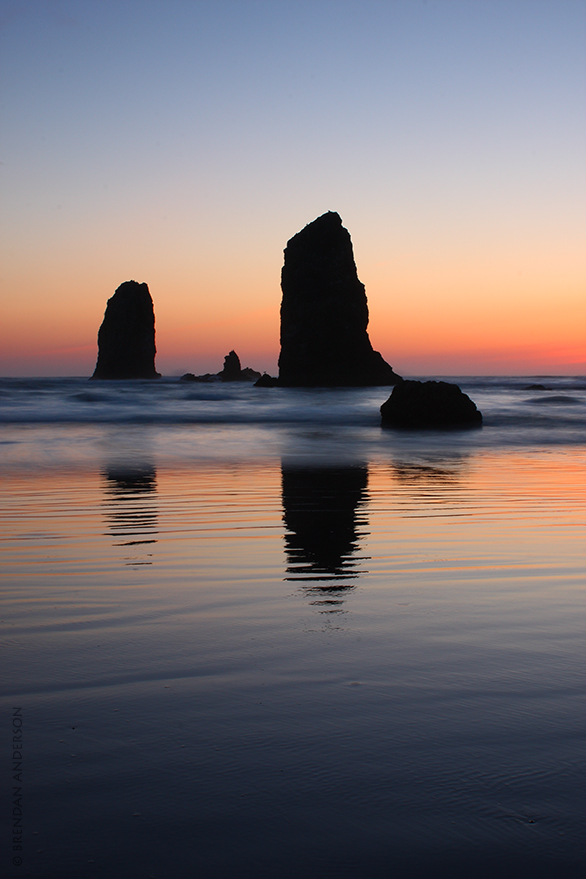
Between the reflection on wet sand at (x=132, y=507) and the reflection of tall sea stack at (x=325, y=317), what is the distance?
50.2 meters

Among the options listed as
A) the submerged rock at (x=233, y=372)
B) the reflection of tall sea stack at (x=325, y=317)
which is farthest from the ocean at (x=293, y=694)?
the submerged rock at (x=233, y=372)

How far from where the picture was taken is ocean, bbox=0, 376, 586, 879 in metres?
1.42

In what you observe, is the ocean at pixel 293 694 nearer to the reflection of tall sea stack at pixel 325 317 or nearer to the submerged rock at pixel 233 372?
the reflection of tall sea stack at pixel 325 317

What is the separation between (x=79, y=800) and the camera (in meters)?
1.54

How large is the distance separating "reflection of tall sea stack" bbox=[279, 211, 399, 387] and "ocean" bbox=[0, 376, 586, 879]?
54.1m

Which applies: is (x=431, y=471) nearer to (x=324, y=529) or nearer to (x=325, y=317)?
(x=324, y=529)

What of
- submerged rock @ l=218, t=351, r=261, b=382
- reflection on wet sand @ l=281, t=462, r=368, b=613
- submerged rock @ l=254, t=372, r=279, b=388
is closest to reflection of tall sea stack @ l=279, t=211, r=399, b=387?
submerged rock @ l=254, t=372, r=279, b=388

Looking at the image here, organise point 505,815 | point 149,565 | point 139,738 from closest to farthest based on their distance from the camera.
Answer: point 505,815 → point 139,738 → point 149,565

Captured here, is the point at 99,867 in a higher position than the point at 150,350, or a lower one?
lower

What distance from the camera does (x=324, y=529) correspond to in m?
4.92

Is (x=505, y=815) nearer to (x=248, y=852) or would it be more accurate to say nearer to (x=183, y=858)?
(x=248, y=852)

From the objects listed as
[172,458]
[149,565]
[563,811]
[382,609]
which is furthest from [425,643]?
[172,458]

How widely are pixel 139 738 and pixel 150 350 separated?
371 feet

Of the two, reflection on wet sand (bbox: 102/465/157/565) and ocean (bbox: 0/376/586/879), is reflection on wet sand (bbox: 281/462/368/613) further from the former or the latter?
reflection on wet sand (bbox: 102/465/157/565)
